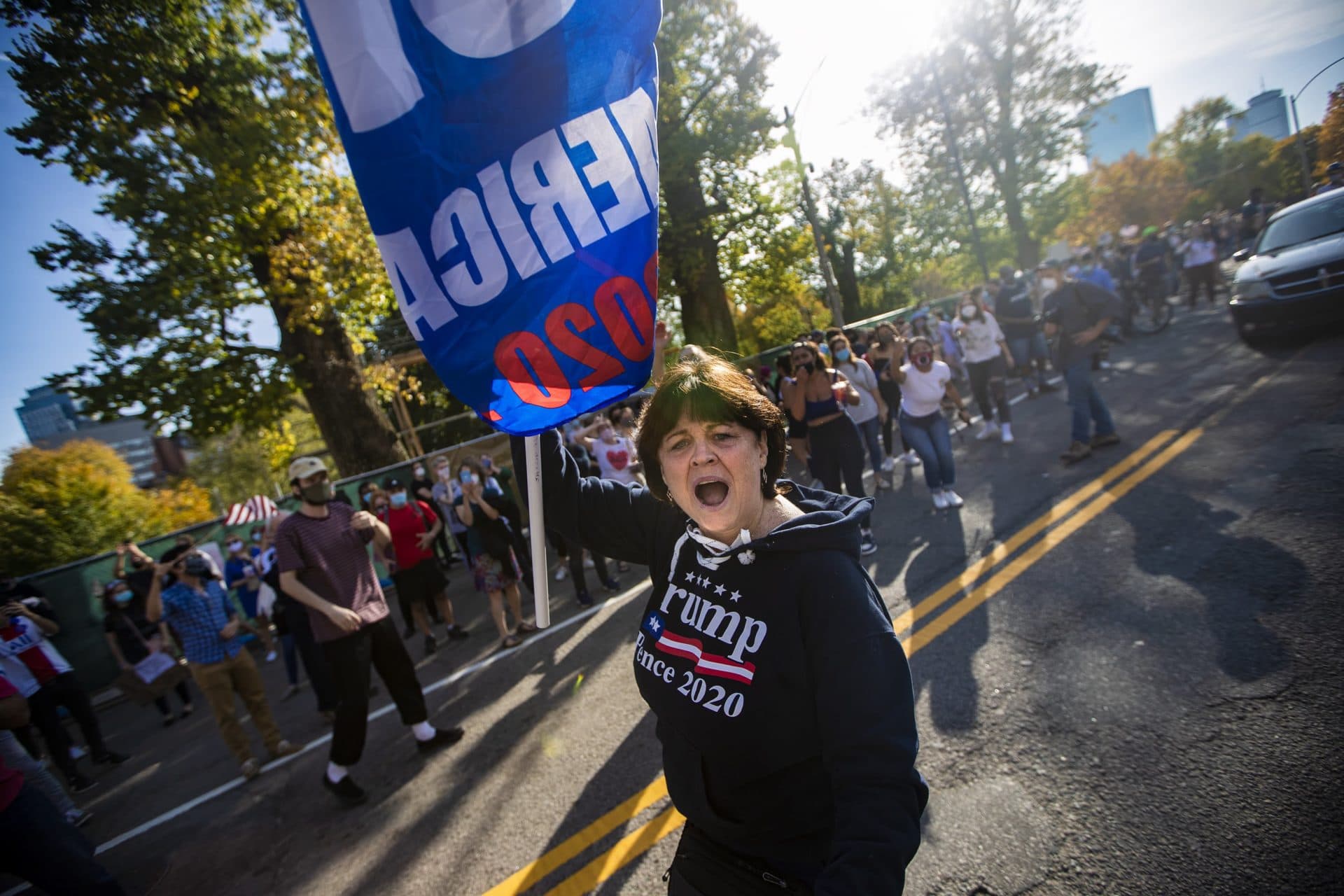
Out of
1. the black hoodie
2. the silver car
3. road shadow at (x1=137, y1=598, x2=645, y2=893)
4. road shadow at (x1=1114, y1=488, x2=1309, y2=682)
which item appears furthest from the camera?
the silver car

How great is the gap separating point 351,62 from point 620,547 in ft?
4.89

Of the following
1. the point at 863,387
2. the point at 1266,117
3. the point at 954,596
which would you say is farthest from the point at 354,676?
the point at 1266,117

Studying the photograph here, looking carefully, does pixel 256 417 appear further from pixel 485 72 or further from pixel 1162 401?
pixel 1162 401

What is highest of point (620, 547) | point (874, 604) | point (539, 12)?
point (539, 12)

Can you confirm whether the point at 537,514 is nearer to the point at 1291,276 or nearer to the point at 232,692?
the point at 232,692

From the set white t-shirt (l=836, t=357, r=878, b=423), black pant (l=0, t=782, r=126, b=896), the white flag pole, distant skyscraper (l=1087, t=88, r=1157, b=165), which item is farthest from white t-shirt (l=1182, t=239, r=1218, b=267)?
black pant (l=0, t=782, r=126, b=896)

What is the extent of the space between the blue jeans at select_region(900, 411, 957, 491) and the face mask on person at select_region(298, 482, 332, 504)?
5058mm

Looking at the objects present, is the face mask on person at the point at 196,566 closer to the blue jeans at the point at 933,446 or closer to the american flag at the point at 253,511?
the american flag at the point at 253,511

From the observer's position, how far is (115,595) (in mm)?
7383

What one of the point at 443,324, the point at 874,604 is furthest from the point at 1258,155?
the point at 443,324

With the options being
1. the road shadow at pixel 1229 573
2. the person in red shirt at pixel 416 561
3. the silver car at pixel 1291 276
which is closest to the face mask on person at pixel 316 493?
the person in red shirt at pixel 416 561

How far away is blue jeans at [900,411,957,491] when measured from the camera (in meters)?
6.18

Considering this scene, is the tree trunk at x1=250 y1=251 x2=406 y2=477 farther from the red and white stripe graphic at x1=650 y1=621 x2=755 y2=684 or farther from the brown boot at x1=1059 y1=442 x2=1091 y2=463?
the red and white stripe graphic at x1=650 y1=621 x2=755 y2=684

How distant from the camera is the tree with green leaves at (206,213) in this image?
11.7 m
